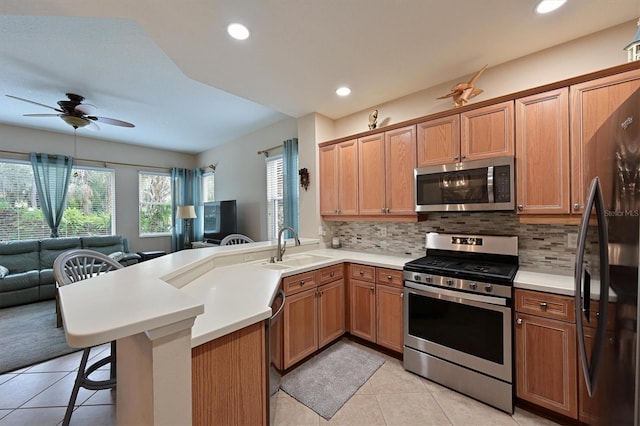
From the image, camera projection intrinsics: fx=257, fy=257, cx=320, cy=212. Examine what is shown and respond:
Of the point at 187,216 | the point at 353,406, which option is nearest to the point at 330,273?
the point at 353,406

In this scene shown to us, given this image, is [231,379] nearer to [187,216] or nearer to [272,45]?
→ [272,45]

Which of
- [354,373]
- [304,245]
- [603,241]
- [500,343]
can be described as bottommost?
[354,373]

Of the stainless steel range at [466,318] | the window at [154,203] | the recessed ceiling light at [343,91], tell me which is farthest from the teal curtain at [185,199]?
the stainless steel range at [466,318]

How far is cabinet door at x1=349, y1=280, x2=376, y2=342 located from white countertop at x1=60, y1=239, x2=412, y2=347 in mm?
773

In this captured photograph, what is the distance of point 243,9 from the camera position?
1.66 m

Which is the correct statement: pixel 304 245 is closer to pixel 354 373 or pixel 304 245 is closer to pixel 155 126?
pixel 354 373

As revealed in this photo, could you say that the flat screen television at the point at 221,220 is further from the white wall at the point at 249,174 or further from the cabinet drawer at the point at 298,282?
the cabinet drawer at the point at 298,282

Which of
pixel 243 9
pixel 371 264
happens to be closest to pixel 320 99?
pixel 243 9

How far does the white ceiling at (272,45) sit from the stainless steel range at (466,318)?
64.3 inches

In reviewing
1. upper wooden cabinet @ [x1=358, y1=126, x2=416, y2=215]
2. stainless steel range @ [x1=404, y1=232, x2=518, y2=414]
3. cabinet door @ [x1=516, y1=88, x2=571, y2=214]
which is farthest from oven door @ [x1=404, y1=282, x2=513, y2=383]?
upper wooden cabinet @ [x1=358, y1=126, x2=416, y2=215]

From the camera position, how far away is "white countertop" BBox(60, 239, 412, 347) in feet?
2.23

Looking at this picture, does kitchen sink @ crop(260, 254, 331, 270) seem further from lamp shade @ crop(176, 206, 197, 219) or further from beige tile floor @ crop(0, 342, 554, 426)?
lamp shade @ crop(176, 206, 197, 219)

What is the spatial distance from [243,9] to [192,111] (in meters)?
2.81

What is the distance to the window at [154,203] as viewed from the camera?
19.9 ft
